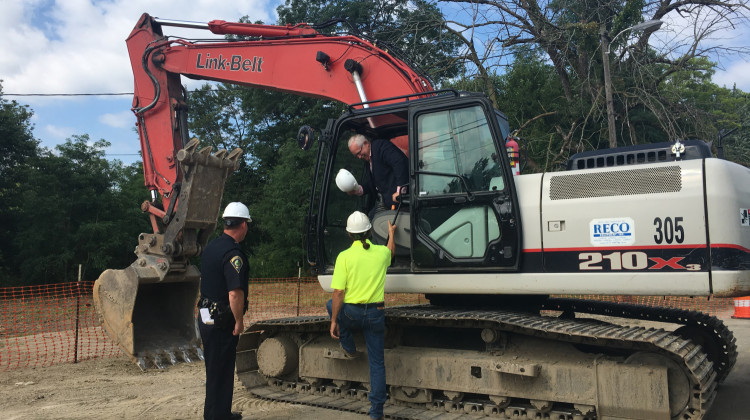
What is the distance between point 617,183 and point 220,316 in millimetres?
3090

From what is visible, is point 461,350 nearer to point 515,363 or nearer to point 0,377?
point 515,363

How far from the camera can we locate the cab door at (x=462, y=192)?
4.45 metres

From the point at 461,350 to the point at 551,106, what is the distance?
16.4 meters

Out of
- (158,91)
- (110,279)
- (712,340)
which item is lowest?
(712,340)

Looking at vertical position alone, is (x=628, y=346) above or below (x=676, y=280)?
below

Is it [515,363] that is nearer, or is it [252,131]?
[515,363]

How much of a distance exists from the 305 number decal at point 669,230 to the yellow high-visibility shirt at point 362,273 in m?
1.97

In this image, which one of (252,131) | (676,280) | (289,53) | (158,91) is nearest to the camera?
(676,280)

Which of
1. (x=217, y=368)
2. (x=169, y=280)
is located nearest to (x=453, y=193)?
(x=217, y=368)

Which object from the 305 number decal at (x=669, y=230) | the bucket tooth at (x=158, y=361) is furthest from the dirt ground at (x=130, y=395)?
the 305 number decal at (x=669, y=230)

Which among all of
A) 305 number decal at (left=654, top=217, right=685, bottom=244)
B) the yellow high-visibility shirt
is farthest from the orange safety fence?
the yellow high-visibility shirt

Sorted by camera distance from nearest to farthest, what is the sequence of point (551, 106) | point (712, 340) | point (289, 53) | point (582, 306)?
point (712, 340), point (582, 306), point (289, 53), point (551, 106)

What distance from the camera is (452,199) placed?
4633 mm

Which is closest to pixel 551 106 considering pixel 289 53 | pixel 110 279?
pixel 289 53
